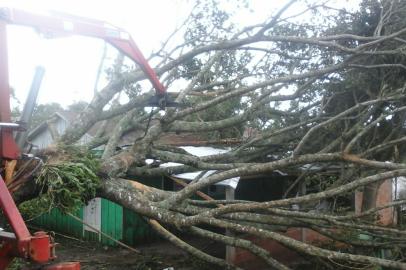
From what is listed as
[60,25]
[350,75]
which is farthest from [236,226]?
[350,75]

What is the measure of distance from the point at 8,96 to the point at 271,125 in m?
6.65

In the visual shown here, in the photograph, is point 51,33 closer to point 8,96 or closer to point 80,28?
point 80,28

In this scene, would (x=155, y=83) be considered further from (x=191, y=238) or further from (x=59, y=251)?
(x=191, y=238)

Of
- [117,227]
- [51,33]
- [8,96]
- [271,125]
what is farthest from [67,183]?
[117,227]

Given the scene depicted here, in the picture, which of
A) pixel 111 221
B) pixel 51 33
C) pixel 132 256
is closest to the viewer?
pixel 51 33

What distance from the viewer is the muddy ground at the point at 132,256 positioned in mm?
10781

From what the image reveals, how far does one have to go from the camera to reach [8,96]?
4.12m

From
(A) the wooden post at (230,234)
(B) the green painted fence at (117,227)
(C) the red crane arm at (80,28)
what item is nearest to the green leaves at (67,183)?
(C) the red crane arm at (80,28)

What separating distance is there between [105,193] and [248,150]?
391cm

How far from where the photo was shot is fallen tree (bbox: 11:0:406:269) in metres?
5.77

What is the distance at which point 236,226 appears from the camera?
5.57 meters

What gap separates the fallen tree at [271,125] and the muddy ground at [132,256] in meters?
3.22

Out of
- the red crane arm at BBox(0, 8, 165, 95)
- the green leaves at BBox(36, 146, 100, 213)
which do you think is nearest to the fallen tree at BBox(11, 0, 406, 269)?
the green leaves at BBox(36, 146, 100, 213)

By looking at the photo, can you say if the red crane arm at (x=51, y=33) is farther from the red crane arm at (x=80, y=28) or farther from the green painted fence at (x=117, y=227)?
the green painted fence at (x=117, y=227)
